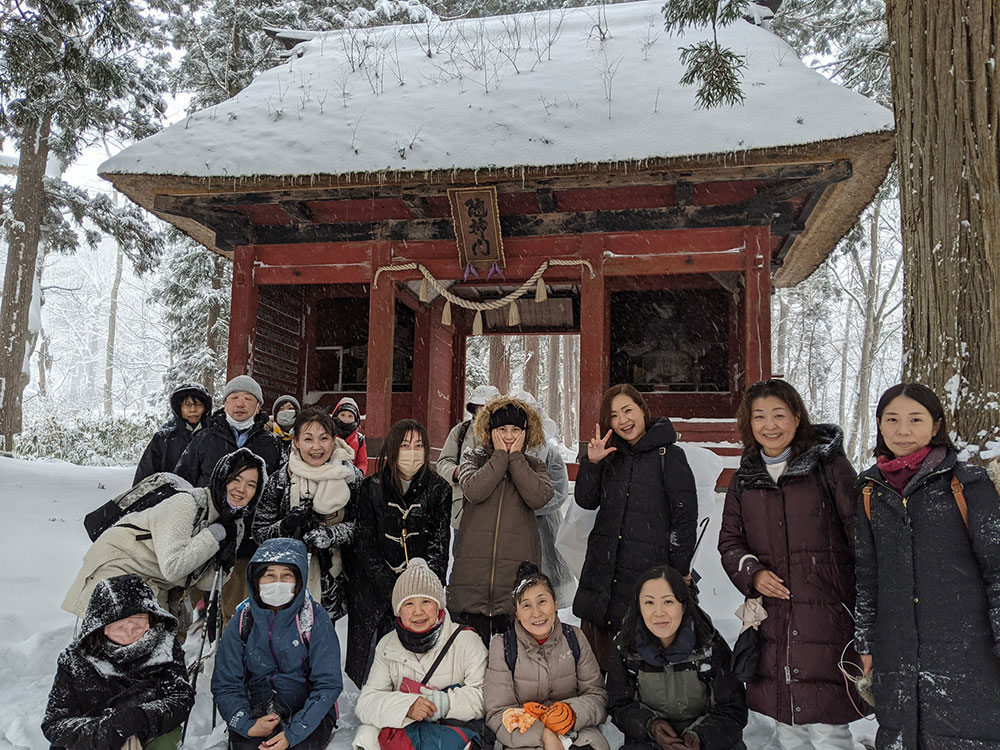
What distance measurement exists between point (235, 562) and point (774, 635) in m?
2.56

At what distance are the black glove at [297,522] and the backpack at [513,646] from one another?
3.56 feet

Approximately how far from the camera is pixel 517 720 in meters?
2.81

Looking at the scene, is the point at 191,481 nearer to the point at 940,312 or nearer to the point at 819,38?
the point at 940,312

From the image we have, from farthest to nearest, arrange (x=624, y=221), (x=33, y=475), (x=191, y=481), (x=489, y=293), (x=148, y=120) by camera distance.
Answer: (x=148, y=120) → (x=489, y=293) → (x=33, y=475) → (x=624, y=221) → (x=191, y=481)

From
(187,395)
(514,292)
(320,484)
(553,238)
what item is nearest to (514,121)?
Answer: (553,238)

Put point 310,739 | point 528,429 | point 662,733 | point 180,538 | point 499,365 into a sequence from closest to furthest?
point 662,733 < point 310,739 < point 180,538 < point 528,429 < point 499,365

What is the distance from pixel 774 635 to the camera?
9.14ft

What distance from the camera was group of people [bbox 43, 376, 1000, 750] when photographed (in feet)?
7.93

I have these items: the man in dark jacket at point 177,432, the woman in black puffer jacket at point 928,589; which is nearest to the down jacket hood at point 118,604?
the man in dark jacket at point 177,432

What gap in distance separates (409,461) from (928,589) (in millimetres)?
2243

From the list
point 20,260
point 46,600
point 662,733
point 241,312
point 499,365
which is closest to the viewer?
point 662,733

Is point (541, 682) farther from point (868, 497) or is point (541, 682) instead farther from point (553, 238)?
point (553, 238)

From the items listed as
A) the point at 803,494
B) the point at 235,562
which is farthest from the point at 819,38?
the point at 235,562

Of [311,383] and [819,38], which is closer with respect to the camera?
[311,383]
